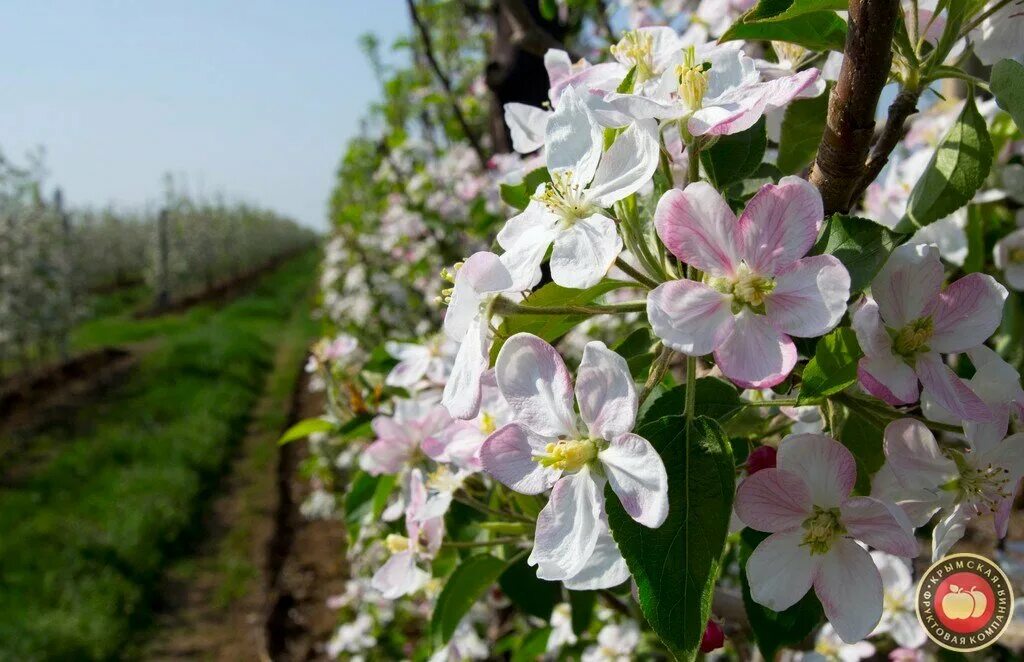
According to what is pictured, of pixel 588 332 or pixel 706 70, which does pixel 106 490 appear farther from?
pixel 706 70

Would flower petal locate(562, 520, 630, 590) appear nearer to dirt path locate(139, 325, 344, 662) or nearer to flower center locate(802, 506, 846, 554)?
flower center locate(802, 506, 846, 554)

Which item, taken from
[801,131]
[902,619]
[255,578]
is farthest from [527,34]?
[255,578]

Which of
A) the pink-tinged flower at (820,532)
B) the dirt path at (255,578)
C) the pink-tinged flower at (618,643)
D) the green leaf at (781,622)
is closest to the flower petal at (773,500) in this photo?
the pink-tinged flower at (820,532)

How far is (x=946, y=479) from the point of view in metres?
0.63


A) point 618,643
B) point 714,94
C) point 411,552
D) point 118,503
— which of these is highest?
point 714,94

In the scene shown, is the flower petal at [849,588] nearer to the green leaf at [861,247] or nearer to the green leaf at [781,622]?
the green leaf at [781,622]

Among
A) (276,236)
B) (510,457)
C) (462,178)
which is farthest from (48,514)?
(276,236)

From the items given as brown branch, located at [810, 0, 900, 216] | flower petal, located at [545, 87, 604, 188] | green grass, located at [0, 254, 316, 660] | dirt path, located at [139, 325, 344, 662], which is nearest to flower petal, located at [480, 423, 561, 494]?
flower petal, located at [545, 87, 604, 188]

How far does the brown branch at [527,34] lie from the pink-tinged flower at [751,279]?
0.97 meters

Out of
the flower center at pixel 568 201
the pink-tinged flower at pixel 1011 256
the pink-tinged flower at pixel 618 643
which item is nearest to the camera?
the flower center at pixel 568 201

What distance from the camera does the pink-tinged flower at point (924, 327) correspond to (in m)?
0.59

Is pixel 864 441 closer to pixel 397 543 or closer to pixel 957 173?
pixel 957 173

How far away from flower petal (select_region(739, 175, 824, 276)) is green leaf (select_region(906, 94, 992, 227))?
216 mm

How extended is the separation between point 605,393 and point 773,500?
17cm
